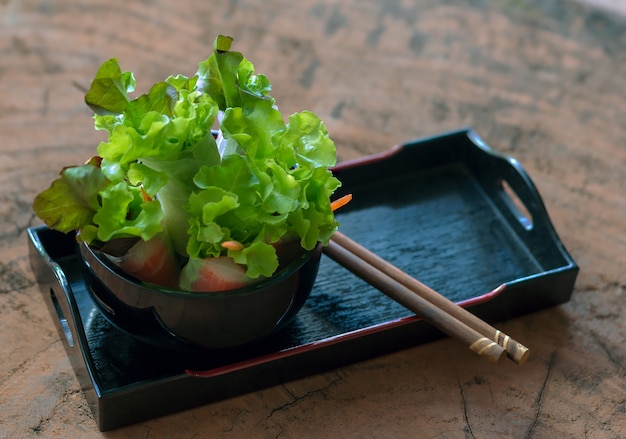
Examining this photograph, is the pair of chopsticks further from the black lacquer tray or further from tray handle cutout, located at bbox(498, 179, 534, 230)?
tray handle cutout, located at bbox(498, 179, 534, 230)

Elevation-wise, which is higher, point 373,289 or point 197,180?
point 197,180

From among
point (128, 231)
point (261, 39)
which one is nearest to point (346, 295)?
point (128, 231)

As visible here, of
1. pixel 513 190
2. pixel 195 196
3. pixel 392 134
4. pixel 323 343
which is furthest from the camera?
pixel 392 134

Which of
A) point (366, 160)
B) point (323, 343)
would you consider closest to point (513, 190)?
point (366, 160)

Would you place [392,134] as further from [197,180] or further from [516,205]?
[197,180]

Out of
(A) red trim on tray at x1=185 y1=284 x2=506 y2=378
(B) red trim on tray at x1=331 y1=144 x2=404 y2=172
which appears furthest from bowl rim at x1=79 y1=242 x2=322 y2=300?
(B) red trim on tray at x1=331 y1=144 x2=404 y2=172

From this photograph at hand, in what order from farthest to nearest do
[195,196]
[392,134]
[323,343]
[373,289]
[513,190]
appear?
[392,134] < [513,190] < [373,289] < [323,343] < [195,196]
